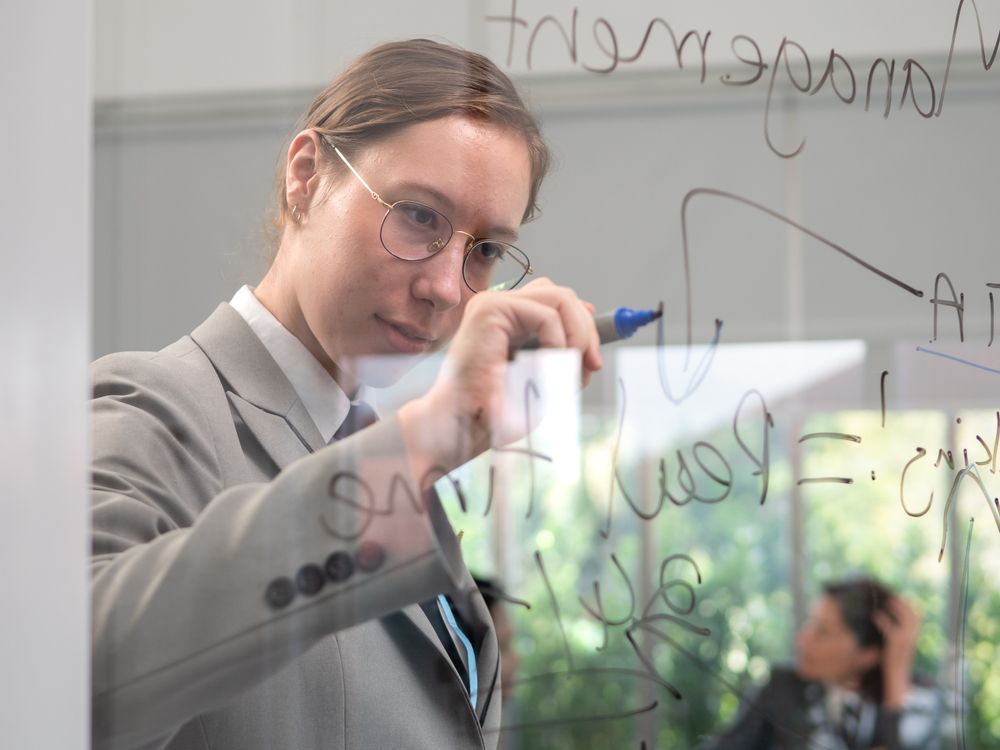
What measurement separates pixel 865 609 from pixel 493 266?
26 centimetres

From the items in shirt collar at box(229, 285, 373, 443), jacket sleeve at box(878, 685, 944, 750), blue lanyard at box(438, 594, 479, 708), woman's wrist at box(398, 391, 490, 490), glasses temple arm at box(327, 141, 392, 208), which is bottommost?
jacket sleeve at box(878, 685, 944, 750)

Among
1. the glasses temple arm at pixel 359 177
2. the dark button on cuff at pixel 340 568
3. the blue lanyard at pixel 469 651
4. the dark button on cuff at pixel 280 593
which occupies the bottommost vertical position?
the blue lanyard at pixel 469 651

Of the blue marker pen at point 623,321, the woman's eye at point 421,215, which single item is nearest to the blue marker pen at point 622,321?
the blue marker pen at point 623,321

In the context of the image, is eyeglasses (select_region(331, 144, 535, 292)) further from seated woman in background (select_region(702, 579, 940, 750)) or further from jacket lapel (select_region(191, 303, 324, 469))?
seated woman in background (select_region(702, 579, 940, 750))

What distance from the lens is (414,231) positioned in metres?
0.55

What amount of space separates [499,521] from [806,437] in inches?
6.6

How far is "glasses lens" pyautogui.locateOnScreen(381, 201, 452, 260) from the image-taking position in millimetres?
550

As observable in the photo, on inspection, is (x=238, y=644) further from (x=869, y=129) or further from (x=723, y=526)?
(x=869, y=129)

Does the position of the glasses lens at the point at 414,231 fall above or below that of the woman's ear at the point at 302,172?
below

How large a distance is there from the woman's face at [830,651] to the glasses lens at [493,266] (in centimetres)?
23

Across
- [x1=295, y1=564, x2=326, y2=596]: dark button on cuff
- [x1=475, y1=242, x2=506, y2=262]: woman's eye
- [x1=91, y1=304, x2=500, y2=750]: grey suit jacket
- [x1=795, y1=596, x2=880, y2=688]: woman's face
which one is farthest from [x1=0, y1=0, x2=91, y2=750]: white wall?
[x1=795, y1=596, x2=880, y2=688]: woman's face

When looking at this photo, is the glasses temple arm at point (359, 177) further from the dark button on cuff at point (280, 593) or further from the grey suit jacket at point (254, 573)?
the dark button on cuff at point (280, 593)

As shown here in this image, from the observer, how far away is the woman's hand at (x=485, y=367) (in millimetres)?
530

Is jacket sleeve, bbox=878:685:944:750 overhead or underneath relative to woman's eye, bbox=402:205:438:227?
underneath
